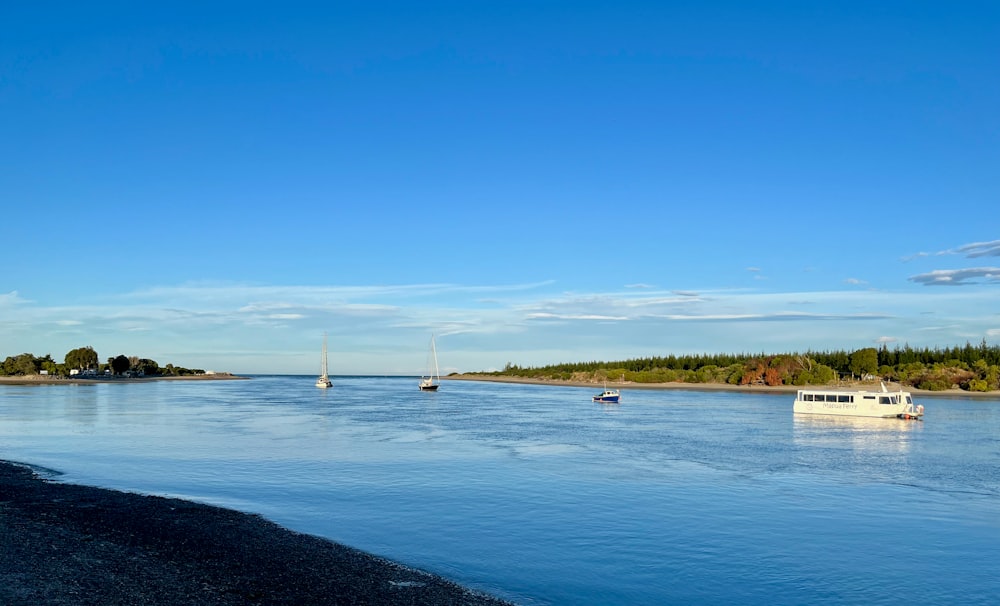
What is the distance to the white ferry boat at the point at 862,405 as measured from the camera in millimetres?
91062

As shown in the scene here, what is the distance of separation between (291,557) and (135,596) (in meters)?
5.10

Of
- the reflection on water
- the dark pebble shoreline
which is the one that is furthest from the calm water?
the dark pebble shoreline

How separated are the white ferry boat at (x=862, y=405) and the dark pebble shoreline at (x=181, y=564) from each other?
8467 cm

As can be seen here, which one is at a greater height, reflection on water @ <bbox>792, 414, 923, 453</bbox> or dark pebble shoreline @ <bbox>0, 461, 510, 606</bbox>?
dark pebble shoreline @ <bbox>0, 461, 510, 606</bbox>

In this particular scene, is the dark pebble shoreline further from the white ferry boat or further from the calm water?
the white ferry boat

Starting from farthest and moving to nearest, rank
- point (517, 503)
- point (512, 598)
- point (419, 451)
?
point (419, 451)
point (517, 503)
point (512, 598)

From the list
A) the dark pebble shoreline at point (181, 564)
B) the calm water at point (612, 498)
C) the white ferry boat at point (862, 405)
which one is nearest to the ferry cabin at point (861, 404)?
the white ferry boat at point (862, 405)

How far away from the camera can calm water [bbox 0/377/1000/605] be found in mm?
22016

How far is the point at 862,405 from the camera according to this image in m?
94.7

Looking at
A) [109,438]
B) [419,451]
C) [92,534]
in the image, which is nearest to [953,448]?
[419,451]

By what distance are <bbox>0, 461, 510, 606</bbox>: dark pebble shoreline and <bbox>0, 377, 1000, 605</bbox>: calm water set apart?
6.97 ft

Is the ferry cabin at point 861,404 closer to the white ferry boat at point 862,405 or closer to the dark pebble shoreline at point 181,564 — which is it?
the white ferry boat at point 862,405

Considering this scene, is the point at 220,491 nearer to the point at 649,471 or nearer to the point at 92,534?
the point at 92,534

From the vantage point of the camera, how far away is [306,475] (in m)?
40.1
